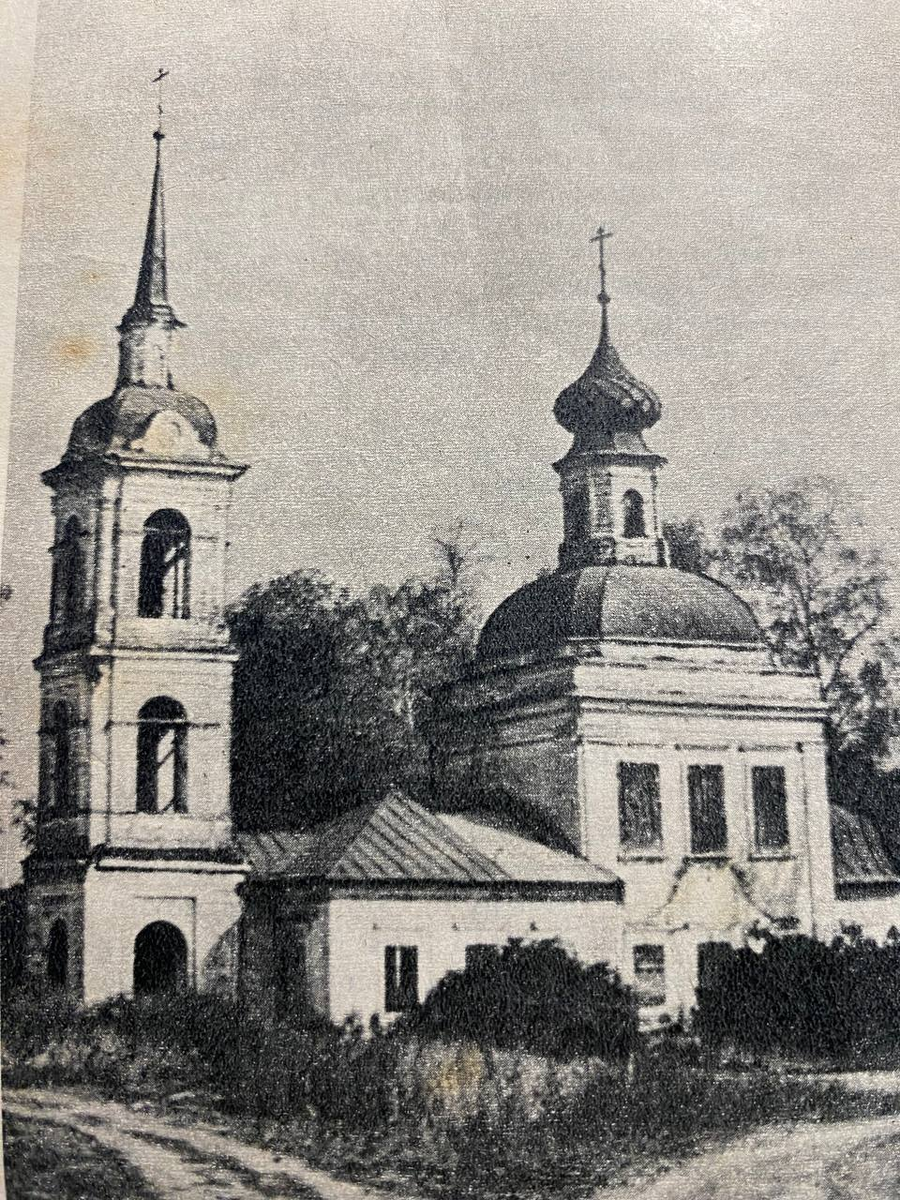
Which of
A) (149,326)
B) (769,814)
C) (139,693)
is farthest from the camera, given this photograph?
(769,814)

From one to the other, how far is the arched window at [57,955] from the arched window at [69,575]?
98 cm

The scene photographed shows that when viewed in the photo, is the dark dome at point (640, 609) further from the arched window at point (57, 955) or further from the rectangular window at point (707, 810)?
the arched window at point (57, 955)

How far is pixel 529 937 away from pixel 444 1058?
1.55 feet

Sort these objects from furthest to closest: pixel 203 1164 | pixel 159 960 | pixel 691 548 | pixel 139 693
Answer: pixel 691 548 → pixel 139 693 → pixel 159 960 → pixel 203 1164

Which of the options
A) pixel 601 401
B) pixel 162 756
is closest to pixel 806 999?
pixel 601 401

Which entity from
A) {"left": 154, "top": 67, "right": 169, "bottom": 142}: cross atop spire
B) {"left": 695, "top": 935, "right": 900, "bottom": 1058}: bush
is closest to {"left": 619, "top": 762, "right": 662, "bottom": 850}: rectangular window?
{"left": 695, "top": 935, "right": 900, "bottom": 1058}: bush

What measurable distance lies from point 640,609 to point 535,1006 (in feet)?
4.72

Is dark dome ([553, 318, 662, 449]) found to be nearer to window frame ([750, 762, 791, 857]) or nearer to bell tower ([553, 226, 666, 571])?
bell tower ([553, 226, 666, 571])

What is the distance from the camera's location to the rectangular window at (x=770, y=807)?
231 inches

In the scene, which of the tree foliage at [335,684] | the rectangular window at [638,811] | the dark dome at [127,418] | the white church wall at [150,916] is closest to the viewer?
the white church wall at [150,916]

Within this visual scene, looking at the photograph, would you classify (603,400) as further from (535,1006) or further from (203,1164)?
(203,1164)

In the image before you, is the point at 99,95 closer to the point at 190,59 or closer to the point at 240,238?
the point at 190,59

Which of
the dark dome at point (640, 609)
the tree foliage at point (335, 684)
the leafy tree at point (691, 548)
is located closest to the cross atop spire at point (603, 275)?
the leafy tree at point (691, 548)

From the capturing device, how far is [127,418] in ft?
18.6
